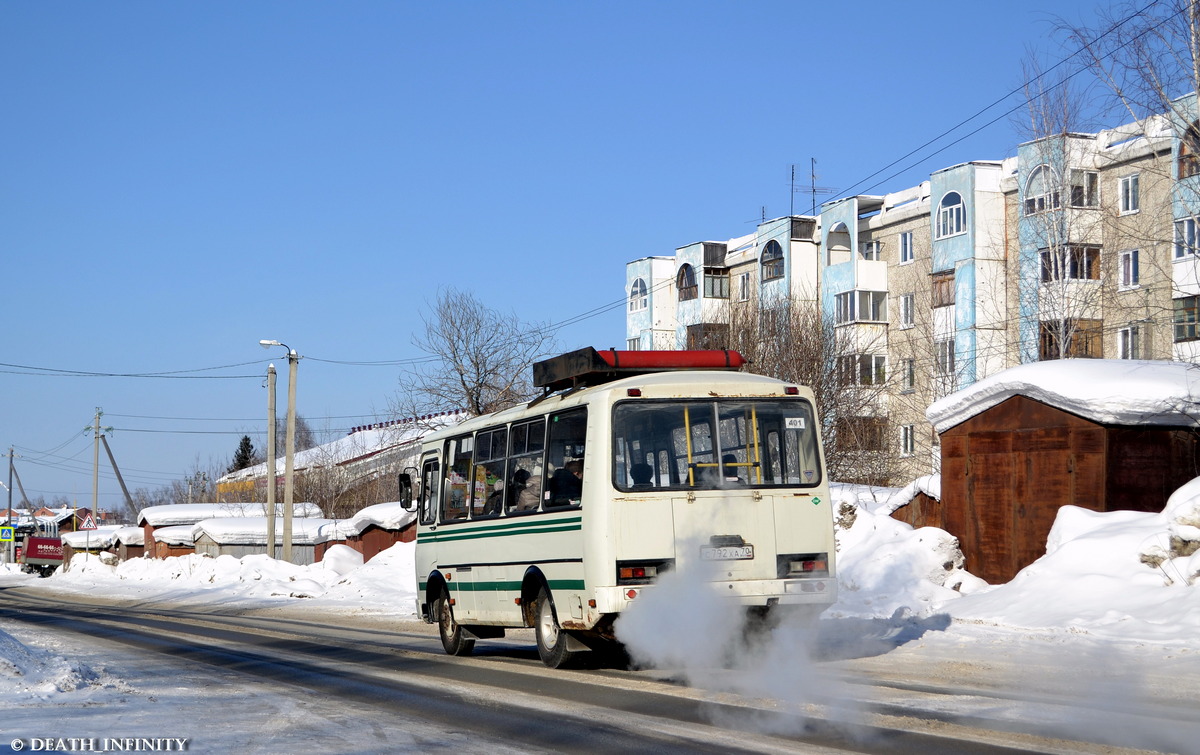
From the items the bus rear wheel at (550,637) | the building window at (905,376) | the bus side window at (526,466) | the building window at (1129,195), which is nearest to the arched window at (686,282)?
the building window at (905,376)

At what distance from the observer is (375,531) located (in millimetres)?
41969

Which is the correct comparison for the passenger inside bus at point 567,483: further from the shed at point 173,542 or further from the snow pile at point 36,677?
the shed at point 173,542

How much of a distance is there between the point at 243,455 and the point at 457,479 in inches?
4677

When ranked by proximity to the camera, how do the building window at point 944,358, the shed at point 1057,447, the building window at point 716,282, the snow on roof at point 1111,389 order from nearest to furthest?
the snow on roof at point 1111,389
the shed at point 1057,447
the building window at point 944,358
the building window at point 716,282

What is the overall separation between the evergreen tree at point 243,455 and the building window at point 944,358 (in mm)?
91421

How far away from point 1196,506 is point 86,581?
172 feet

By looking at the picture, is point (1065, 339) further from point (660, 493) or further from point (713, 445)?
point (660, 493)

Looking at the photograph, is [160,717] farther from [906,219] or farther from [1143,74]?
[906,219]

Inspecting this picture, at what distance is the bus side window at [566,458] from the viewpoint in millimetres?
12672

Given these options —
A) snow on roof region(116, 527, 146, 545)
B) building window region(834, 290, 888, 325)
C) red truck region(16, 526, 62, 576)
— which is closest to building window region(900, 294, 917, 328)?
building window region(834, 290, 888, 325)

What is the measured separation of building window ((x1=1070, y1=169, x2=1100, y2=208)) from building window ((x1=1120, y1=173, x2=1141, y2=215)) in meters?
0.95

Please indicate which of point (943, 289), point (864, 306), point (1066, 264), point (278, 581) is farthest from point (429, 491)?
point (864, 306)

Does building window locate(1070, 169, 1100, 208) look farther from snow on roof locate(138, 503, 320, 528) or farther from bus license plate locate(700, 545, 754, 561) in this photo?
snow on roof locate(138, 503, 320, 528)

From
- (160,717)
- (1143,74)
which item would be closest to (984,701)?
(160,717)
